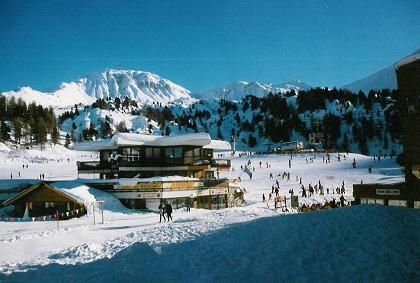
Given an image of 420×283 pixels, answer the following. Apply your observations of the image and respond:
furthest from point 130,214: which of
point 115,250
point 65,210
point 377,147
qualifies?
point 377,147

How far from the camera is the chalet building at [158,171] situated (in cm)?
4000

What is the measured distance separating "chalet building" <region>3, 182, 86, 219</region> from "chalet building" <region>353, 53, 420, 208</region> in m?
25.5

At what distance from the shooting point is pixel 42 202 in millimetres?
37312

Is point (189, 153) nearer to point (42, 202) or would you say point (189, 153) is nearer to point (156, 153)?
→ point (156, 153)

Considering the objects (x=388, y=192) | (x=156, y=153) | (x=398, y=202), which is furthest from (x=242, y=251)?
(x=156, y=153)

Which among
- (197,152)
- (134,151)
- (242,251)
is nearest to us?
(242,251)

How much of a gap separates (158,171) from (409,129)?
3030 centimetres

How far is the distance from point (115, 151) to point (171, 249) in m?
30.8

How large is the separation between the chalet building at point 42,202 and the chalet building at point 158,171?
5.03 meters

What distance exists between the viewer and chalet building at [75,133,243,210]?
131 ft

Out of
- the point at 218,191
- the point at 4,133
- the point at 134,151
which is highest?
the point at 4,133

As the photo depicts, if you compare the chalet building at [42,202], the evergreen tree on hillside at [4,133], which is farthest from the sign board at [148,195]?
the evergreen tree on hillside at [4,133]

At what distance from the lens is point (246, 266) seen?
14.8m

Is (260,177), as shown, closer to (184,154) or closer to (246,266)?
(184,154)
